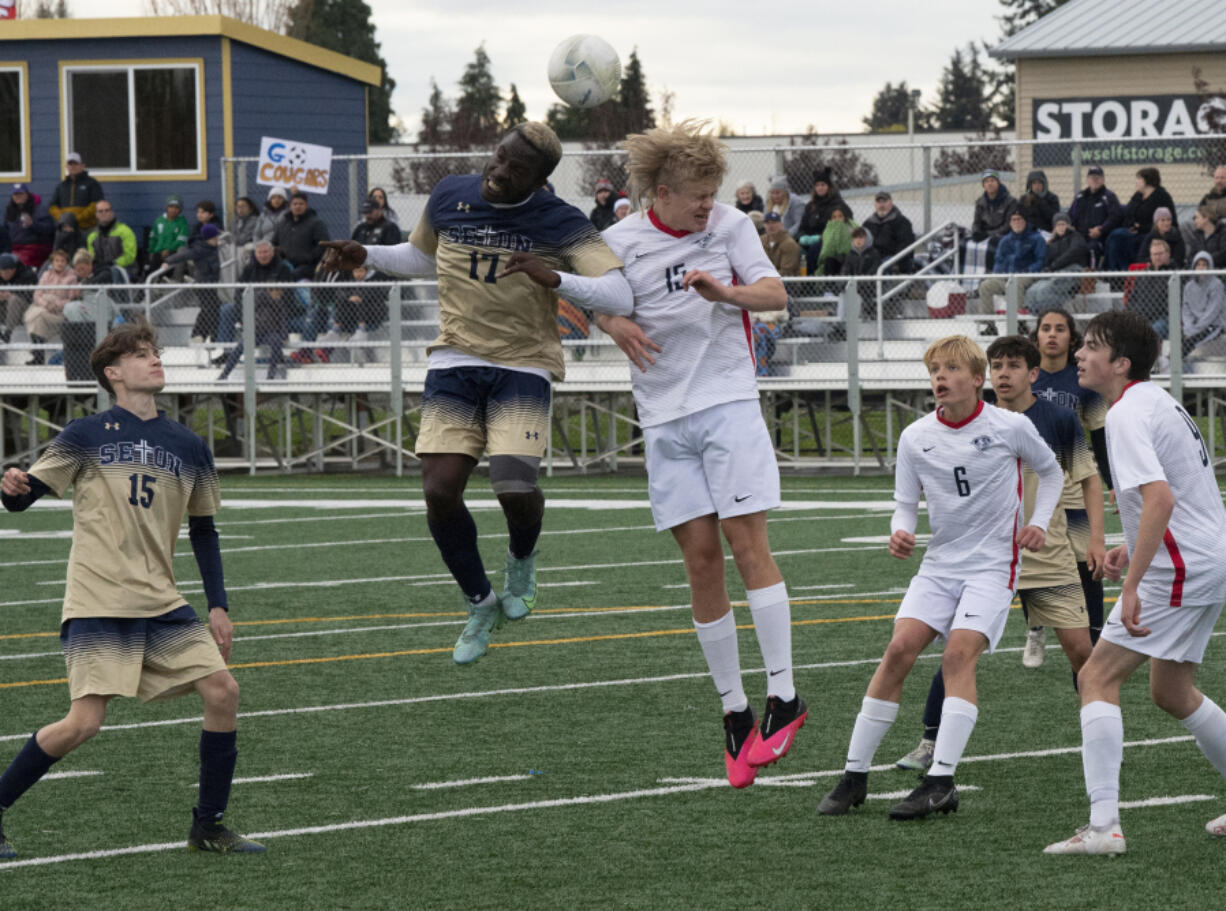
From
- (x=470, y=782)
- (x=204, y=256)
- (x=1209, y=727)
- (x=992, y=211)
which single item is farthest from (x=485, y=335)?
(x=204, y=256)

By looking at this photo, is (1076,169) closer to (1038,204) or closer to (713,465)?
(1038,204)

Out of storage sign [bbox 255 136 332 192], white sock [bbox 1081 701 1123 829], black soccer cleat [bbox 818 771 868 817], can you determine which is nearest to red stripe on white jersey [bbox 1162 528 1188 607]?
white sock [bbox 1081 701 1123 829]

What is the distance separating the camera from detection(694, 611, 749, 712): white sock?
250 inches

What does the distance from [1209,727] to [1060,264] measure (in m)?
13.8

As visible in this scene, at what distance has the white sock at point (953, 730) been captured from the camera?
19.4 ft

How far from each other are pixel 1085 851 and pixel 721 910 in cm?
115

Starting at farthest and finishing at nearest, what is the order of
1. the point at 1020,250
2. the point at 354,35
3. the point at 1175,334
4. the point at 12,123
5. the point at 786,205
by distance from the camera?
the point at 354,35 → the point at 12,123 → the point at 786,205 → the point at 1020,250 → the point at 1175,334

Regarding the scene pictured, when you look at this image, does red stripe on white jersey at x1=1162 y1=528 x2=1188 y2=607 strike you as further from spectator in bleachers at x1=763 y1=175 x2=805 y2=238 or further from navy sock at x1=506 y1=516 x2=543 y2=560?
spectator in bleachers at x1=763 y1=175 x2=805 y2=238

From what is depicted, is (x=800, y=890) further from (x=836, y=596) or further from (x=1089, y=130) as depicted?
(x=1089, y=130)

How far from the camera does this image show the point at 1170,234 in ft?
60.1

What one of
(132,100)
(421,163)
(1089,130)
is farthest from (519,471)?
(1089,130)

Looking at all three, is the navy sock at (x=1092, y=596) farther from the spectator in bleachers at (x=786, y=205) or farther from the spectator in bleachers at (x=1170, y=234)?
the spectator in bleachers at (x=786, y=205)

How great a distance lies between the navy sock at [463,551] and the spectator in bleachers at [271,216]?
14436 millimetres

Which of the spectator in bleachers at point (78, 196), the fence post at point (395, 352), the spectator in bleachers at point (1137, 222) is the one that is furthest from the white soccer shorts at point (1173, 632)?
the spectator in bleachers at point (78, 196)
